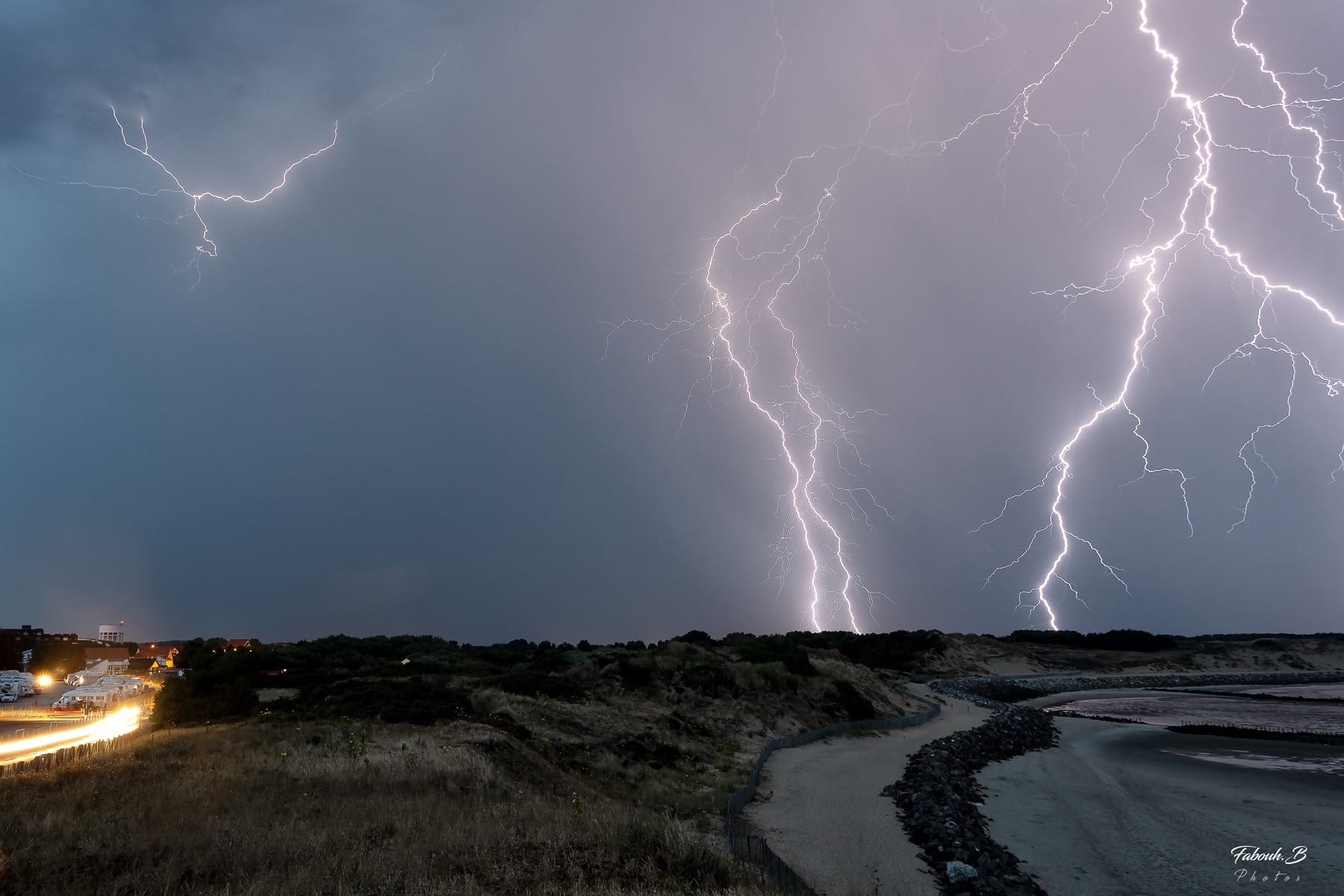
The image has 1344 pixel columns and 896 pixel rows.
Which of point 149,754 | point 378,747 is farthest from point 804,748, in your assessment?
point 149,754

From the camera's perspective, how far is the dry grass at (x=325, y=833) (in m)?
8.88

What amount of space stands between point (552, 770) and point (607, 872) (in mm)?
10319

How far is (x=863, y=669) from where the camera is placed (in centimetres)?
5591

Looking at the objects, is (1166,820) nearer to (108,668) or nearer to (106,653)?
(108,668)

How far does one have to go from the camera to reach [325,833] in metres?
10.9

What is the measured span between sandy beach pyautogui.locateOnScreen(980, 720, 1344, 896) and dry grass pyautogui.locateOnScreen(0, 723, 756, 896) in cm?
1020

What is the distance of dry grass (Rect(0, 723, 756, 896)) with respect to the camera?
8.88 m

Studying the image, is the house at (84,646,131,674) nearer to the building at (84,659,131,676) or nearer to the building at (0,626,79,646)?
the building at (0,626,79,646)

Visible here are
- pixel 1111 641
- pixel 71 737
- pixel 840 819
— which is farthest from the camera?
pixel 1111 641

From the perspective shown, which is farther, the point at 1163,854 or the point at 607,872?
the point at 1163,854

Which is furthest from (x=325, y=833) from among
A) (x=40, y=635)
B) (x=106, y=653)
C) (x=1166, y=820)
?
(x=40, y=635)

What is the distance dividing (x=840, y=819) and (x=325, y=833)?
1324 cm

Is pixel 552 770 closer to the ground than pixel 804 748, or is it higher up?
higher up

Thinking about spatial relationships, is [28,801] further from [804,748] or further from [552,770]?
[804,748]
